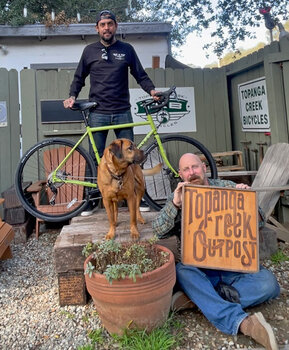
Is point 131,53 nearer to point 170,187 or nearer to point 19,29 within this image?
point 170,187

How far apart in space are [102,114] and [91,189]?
77cm

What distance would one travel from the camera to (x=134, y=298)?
172 centimetres

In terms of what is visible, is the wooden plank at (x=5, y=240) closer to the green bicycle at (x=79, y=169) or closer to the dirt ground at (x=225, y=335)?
the green bicycle at (x=79, y=169)

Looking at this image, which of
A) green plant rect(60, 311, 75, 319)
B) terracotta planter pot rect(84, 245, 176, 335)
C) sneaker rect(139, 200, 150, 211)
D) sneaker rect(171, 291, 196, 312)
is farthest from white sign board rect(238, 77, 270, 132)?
green plant rect(60, 311, 75, 319)

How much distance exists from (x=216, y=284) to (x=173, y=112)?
3.34 meters

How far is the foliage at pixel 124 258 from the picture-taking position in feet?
5.69

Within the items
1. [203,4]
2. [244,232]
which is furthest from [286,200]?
[203,4]

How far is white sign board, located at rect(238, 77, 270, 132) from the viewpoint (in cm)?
422

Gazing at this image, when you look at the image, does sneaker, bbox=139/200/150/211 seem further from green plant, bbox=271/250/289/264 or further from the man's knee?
the man's knee

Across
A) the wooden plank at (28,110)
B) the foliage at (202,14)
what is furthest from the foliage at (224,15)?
the wooden plank at (28,110)

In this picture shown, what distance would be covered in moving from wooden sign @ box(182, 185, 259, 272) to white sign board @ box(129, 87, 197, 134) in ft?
9.53

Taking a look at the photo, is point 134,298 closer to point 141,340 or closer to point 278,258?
point 141,340

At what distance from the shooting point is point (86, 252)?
206 cm

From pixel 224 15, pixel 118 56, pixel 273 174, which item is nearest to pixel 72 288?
pixel 118 56
